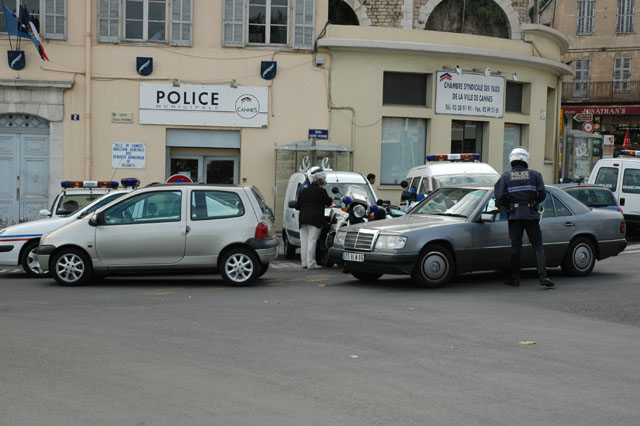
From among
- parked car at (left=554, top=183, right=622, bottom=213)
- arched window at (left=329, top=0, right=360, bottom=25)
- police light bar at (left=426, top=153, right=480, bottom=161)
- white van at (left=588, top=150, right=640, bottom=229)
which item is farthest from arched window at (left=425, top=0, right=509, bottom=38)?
parked car at (left=554, top=183, right=622, bottom=213)

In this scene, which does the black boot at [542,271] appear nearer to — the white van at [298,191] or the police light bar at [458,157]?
the white van at [298,191]

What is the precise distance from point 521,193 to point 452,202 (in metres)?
1.31

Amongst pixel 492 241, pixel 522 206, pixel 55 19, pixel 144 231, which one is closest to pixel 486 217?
pixel 492 241

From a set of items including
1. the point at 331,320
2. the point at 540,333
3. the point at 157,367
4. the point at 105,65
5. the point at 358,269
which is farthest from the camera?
the point at 105,65

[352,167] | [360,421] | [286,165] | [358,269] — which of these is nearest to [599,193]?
[352,167]

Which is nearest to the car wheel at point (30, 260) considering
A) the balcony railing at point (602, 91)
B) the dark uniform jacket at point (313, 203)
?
the dark uniform jacket at point (313, 203)

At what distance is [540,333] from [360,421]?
3695 millimetres

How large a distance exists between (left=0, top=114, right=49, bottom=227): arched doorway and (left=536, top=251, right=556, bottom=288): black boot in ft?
49.6

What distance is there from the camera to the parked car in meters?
20.0

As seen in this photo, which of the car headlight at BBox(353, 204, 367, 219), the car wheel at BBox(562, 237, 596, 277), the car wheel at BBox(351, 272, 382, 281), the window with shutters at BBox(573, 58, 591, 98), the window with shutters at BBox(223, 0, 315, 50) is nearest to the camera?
the car wheel at BBox(351, 272, 382, 281)

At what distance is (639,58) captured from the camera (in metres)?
49.1

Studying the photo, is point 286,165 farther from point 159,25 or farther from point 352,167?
point 159,25

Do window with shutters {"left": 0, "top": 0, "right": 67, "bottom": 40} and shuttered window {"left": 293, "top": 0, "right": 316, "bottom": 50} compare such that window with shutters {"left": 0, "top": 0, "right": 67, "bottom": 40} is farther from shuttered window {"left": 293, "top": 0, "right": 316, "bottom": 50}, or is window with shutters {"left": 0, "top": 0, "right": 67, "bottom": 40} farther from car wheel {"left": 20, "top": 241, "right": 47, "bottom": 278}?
car wheel {"left": 20, "top": 241, "right": 47, "bottom": 278}

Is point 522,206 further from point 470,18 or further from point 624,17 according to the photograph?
point 624,17
